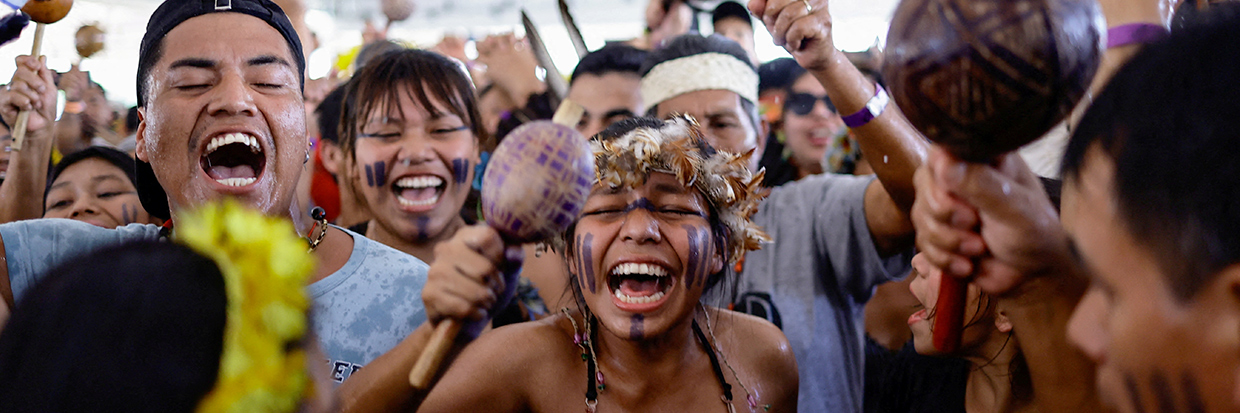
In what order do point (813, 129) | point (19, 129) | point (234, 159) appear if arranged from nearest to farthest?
point (234, 159) → point (19, 129) → point (813, 129)

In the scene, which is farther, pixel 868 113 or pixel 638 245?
pixel 868 113

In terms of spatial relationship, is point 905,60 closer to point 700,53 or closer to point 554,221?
point 554,221

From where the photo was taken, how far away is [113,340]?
92cm

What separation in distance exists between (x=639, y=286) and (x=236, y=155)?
1.11m

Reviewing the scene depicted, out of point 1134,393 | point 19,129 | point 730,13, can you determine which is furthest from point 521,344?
point 730,13

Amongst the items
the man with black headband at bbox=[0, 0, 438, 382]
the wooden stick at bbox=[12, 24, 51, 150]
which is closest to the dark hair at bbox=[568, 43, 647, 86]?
the man with black headband at bbox=[0, 0, 438, 382]

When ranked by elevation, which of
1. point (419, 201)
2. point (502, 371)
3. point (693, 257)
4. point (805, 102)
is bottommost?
point (805, 102)

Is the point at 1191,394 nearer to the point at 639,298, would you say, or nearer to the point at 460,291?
the point at 460,291

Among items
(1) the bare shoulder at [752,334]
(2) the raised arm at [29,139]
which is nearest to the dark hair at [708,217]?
(1) the bare shoulder at [752,334]

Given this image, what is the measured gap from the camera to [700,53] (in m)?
3.30

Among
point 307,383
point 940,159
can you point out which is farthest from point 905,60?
point 307,383

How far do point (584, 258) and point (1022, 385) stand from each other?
1.05 m

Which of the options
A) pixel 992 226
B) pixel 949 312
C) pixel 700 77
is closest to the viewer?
pixel 992 226

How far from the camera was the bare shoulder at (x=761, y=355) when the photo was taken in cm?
220
